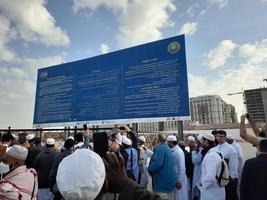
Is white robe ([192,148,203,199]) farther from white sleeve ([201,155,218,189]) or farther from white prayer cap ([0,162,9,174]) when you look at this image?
white prayer cap ([0,162,9,174])

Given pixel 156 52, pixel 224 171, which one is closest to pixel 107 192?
pixel 224 171

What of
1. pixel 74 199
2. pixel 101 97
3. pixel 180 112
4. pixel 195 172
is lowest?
pixel 195 172

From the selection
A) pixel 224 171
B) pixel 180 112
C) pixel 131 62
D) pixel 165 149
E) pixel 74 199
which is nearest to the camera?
pixel 74 199

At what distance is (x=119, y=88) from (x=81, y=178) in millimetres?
7923

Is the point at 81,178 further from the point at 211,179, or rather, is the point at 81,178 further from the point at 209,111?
the point at 209,111

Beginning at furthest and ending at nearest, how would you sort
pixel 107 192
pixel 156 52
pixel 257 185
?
1. pixel 156 52
2. pixel 257 185
3. pixel 107 192

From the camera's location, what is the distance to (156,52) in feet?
28.1

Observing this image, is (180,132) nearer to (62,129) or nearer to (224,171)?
(224,171)

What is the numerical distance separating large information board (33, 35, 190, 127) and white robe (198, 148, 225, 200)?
313cm

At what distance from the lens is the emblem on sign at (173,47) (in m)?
8.10

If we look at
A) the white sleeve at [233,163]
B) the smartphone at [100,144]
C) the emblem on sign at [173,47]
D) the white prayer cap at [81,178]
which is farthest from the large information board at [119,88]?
the white prayer cap at [81,178]

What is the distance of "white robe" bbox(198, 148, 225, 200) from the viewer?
450cm

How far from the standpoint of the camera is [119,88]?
923 centimetres

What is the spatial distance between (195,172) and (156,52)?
414 cm
